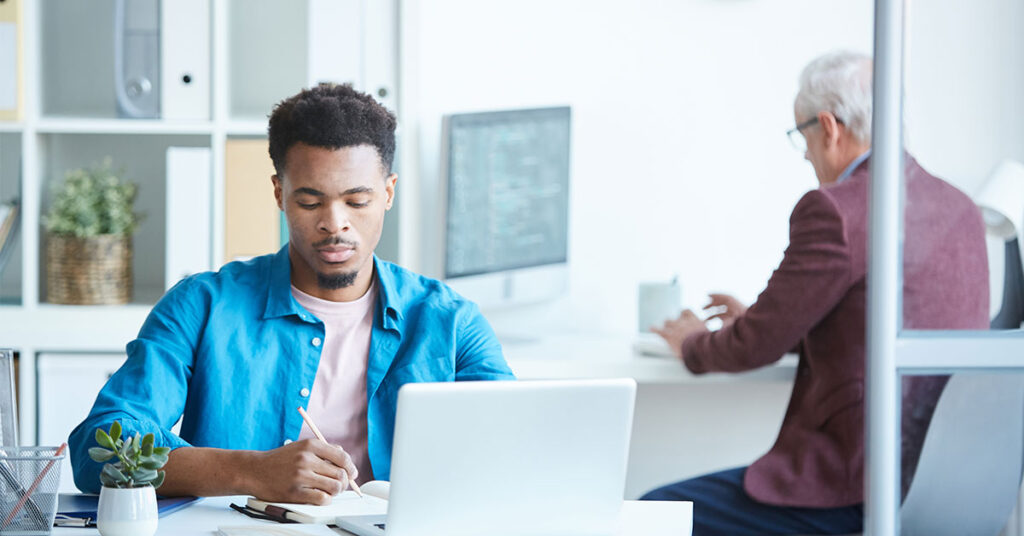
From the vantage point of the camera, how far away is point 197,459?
147cm

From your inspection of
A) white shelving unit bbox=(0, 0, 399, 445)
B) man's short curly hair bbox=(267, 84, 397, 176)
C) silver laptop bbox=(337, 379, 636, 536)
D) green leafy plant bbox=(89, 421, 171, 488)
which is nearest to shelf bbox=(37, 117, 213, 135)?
white shelving unit bbox=(0, 0, 399, 445)

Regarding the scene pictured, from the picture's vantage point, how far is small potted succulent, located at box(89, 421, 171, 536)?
1.26 metres

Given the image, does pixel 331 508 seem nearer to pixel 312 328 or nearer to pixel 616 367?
pixel 312 328

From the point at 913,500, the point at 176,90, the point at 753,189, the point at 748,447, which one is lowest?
the point at 748,447

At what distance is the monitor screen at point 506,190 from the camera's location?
9.64ft

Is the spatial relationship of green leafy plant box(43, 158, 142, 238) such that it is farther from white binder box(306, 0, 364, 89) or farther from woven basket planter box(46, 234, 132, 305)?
white binder box(306, 0, 364, 89)

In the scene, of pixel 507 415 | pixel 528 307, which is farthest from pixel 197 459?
pixel 528 307

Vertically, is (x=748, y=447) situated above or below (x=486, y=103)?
below

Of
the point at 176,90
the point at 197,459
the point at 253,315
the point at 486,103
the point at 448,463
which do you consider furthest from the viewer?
the point at 486,103

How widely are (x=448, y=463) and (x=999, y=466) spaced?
3.27ft

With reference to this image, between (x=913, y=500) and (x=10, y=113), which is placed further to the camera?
(x=10, y=113)

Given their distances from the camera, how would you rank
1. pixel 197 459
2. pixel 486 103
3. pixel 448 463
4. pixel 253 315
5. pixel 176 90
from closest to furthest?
pixel 448 463 < pixel 197 459 < pixel 253 315 < pixel 176 90 < pixel 486 103

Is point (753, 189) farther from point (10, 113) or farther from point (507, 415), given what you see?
point (507, 415)

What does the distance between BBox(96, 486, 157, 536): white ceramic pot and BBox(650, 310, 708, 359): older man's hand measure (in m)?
1.57
